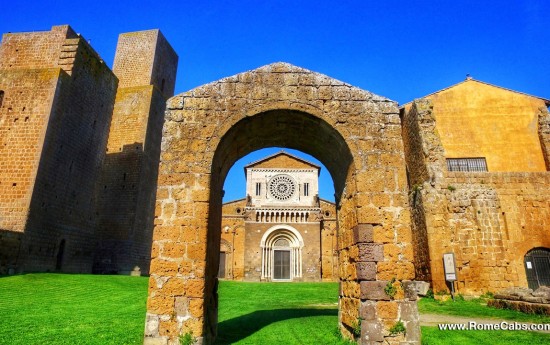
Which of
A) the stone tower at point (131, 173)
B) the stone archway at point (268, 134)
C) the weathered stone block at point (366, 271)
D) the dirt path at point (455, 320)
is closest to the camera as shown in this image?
the stone archway at point (268, 134)

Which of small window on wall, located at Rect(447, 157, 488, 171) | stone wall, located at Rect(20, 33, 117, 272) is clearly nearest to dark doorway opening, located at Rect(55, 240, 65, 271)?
stone wall, located at Rect(20, 33, 117, 272)

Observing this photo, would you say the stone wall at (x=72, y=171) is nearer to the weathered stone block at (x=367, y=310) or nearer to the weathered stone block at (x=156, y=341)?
the weathered stone block at (x=156, y=341)

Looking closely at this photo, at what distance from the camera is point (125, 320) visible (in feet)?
26.6

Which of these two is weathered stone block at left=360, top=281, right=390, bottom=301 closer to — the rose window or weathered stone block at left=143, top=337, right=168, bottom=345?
weathered stone block at left=143, top=337, right=168, bottom=345

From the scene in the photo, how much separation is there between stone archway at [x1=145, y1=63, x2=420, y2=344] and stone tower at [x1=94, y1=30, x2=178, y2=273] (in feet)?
67.1

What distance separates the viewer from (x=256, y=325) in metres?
7.62

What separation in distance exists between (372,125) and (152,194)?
2479 cm

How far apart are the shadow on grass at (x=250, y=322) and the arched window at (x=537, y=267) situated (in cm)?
1010

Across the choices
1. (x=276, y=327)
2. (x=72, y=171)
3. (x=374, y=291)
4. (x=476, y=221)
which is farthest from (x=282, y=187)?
(x=374, y=291)

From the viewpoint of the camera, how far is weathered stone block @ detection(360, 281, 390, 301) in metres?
5.57

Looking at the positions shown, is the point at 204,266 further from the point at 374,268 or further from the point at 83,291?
the point at 83,291

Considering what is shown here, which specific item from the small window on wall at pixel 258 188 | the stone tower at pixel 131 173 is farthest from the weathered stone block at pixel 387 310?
the small window on wall at pixel 258 188

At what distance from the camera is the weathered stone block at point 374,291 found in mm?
5570

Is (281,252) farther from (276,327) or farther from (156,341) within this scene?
(156,341)
